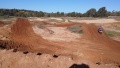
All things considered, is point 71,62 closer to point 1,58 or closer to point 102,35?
point 1,58

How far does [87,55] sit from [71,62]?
3808 mm

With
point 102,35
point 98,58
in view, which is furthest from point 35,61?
point 102,35

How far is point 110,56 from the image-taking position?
1656cm

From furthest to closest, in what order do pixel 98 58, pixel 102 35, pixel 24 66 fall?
pixel 102 35
pixel 98 58
pixel 24 66

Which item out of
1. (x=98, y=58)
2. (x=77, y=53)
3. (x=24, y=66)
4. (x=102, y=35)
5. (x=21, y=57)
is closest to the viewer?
(x=24, y=66)

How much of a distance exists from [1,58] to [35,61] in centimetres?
321

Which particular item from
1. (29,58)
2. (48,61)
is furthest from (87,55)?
(29,58)

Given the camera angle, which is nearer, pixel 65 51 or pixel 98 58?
pixel 98 58

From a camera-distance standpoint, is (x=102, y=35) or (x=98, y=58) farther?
(x=102, y=35)

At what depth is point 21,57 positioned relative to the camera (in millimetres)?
14242

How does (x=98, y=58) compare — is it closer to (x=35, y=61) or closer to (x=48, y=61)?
(x=48, y=61)

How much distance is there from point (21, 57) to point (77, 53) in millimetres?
5926

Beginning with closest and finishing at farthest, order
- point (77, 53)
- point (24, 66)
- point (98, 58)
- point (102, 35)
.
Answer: point (24, 66) < point (98, 58) < point (77, 53) < point (102, 35)

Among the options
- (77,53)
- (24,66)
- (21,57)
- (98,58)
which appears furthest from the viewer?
(77,53)
